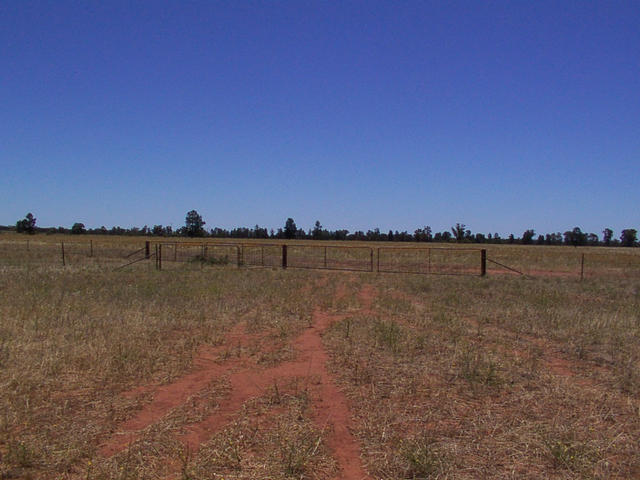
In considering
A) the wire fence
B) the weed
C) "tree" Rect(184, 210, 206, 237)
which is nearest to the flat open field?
the weed

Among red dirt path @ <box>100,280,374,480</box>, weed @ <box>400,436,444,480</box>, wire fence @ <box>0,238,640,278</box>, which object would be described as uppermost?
wire fence @ <box>0,238,640,278</box>

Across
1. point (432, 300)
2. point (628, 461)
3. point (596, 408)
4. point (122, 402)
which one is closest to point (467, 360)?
point (596, 408)

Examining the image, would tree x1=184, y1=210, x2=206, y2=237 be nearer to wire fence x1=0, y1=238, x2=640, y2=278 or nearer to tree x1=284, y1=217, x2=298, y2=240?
tree x1=284, y1=217, x2=298, y2=240

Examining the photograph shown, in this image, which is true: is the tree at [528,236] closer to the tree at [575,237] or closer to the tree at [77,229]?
the tree at [575,237]

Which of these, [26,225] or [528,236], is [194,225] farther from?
[528,236]

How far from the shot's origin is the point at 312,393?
22.7ft

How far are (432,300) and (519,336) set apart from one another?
610 cm

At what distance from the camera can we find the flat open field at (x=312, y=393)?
4.77 metres

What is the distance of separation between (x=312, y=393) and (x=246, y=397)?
1023mm

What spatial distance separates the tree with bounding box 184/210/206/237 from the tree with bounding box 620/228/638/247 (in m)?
160

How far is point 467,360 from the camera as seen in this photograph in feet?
27.5

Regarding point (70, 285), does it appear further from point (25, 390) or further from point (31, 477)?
point (31, 477)

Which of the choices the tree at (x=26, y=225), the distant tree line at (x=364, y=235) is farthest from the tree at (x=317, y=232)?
the tree at (x=26, y=225)

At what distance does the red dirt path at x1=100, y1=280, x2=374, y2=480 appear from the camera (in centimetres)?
515
